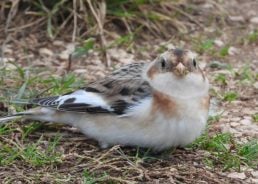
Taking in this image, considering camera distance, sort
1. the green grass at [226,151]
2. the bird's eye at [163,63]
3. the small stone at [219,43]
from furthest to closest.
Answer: the small stone at [219,43]
the green grass at [226,151]
the bird's eye at [163,63]

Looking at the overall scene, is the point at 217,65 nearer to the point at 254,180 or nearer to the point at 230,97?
the point at 230,97

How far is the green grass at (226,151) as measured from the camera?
515cm

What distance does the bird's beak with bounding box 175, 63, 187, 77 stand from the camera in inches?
190

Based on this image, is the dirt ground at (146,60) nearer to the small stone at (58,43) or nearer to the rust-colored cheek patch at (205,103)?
the small stone at (58,43)

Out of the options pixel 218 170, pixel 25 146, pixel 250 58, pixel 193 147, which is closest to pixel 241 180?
pixel 218 170

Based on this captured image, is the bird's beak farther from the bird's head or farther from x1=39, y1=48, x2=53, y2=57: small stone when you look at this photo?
x1=39, y1=48, x2=53, y2=57: small stone

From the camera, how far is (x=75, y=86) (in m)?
6.26

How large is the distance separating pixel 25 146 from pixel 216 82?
2.10 metres

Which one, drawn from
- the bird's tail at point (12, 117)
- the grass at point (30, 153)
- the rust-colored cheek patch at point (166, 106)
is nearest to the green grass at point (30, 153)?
the grass at point (30, 153)

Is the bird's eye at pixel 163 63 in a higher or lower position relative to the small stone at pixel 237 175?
higher

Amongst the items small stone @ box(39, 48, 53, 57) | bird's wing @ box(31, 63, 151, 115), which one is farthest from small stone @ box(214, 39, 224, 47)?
bird's wing @ box(31, 63, 151, 115)

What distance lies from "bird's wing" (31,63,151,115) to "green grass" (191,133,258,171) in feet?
1.99

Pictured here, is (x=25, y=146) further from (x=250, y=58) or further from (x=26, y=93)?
(x=250, y=58)

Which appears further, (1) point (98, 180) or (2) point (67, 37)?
(2) point (67, 37)
